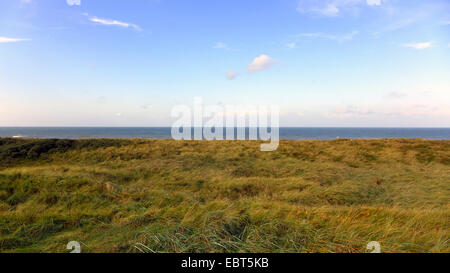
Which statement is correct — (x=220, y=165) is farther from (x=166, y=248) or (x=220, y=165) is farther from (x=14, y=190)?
(x=166, y=248)

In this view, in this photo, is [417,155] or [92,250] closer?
[92,250]

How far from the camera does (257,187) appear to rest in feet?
24.2

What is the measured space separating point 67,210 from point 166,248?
9.07 feet

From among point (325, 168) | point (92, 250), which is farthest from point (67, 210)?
point (325, 168)

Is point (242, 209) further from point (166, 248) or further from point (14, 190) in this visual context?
point (14, 190)

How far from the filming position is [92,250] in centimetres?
272

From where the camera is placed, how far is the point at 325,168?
10688 millimetres

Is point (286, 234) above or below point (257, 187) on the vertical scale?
above

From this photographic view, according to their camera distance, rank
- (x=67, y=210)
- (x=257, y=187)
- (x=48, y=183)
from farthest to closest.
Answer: (x=257, y=187) → (x=48, y=183) → (x=67, y=210)

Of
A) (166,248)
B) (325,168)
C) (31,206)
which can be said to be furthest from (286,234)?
(325,168)
